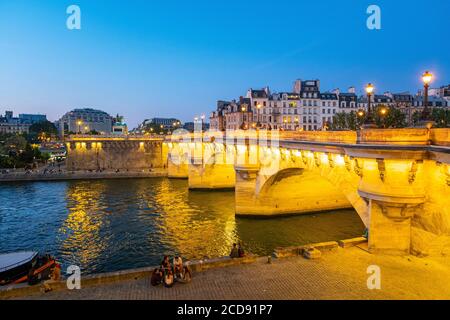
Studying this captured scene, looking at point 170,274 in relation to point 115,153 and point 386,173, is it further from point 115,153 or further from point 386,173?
point 115,153

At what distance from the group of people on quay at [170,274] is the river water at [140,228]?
28.9ft

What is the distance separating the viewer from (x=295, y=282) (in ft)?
45.5

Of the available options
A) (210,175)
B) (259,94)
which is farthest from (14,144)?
(259,94)

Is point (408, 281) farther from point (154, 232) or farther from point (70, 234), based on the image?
point (70, 234)

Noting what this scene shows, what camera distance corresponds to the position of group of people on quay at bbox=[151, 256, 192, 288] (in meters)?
13.6

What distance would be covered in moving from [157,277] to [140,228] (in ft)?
58.0

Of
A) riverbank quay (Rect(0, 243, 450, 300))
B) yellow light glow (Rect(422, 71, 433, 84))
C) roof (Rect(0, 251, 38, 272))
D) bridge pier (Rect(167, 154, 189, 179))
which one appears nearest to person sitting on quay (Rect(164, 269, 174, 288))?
riverbank quay (Rect(0, 243, 450, 300))

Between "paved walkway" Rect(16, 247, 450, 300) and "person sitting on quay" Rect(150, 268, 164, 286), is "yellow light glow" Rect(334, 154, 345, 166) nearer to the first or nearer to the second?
"paved walkway" Rect(16, 247, 450, 300)

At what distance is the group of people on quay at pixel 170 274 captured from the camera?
1359cm

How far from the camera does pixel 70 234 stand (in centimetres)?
2873

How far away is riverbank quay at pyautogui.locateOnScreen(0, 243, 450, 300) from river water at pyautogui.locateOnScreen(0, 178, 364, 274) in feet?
27.3
